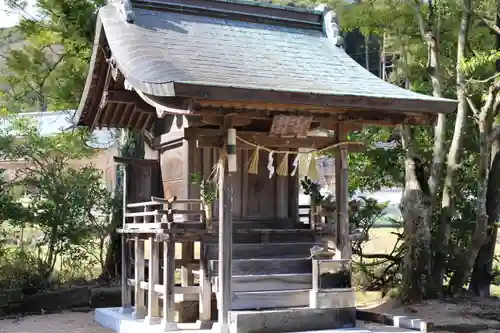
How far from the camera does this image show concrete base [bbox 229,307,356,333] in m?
8.43

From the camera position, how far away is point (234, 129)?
8.78 m

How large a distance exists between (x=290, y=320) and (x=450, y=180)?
627 cm

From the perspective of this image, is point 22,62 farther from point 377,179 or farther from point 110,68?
point 377,179

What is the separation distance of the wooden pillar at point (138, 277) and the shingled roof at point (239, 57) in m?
2.62

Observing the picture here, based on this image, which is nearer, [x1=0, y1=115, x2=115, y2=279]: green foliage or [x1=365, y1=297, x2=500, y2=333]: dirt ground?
[x1=365, y1=297, x2=500, y2=333]: dirt ground

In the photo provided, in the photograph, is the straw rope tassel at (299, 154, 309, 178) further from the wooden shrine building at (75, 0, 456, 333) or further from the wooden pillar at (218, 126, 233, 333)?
the wooden pillar at (218, 126, 233, 333)

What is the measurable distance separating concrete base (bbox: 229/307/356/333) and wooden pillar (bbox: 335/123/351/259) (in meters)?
0.92

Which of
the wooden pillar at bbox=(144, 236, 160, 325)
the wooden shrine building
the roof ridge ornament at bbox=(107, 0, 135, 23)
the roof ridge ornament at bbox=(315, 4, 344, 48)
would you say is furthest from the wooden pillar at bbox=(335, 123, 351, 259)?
the roof ridge ornament at bbox=(107, 0, 135, 23)

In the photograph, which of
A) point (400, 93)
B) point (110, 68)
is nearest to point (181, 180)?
point (110, 68)

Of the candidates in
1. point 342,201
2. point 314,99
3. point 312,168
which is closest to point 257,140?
point 312,168

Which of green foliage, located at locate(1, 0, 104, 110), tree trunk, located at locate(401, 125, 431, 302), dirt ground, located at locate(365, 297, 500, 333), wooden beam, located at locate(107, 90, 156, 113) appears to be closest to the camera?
wooden beam, located at locate(107, 90, 156, 113)

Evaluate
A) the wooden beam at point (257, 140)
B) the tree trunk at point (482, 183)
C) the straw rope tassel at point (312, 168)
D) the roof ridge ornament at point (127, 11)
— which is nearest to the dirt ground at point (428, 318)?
the tree trunk at point (482, 183)

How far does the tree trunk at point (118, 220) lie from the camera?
14.9m

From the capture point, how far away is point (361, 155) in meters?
15.0
